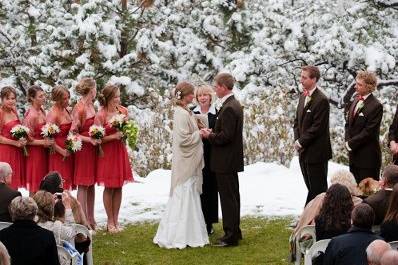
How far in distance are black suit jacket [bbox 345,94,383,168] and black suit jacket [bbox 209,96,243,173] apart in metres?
1.21

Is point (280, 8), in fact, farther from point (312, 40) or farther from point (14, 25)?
point (14, 25)

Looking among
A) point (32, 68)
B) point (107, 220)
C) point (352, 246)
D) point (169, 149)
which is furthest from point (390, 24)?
point (352, 246)

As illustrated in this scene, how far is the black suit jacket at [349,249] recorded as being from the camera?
5742mm

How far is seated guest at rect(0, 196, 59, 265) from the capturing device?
5.95 m

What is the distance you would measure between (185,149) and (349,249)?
3637mm

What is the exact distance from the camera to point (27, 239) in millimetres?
5977

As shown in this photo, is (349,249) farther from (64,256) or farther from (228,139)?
(228,139)

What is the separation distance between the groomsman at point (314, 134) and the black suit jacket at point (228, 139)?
0.74 m

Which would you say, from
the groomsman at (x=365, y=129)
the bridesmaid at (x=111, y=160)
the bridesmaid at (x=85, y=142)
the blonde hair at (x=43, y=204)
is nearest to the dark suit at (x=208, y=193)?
the bridesmaid at (x=111, y=160)

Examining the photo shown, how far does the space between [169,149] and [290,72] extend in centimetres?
400

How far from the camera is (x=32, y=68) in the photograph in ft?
57.7

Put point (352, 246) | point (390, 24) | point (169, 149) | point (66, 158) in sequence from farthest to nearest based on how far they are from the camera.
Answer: point (390, 24)
point (169, 149)
point (66, 158)
point (352, 246)

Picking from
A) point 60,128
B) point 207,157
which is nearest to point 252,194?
point 207,157

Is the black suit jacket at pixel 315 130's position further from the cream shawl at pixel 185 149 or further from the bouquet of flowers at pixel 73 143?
the bouquet of flowers at pixel 73 143
